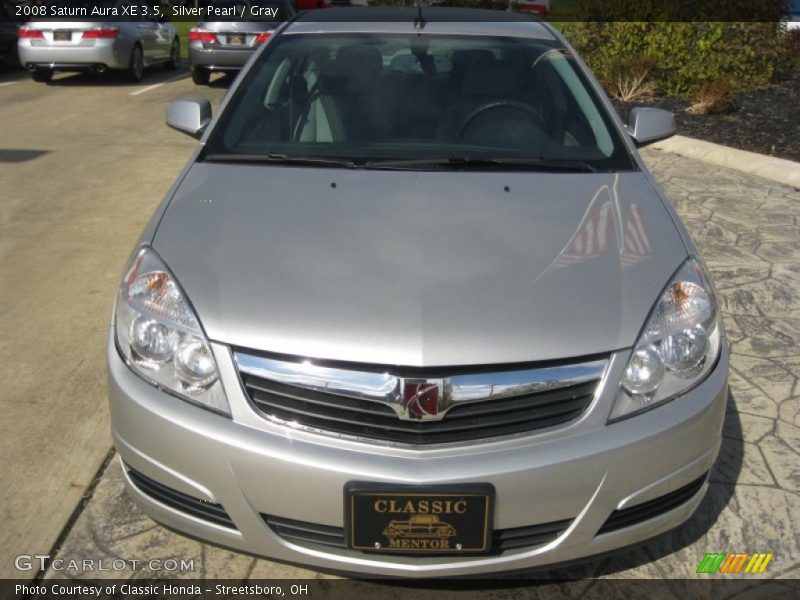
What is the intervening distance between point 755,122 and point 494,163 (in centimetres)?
721

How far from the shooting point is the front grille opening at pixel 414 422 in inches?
89.1

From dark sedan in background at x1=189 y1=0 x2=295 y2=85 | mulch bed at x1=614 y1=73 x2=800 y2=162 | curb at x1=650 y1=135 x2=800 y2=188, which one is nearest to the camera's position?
curb at x1=650 y1=135 x2=800 y2=188

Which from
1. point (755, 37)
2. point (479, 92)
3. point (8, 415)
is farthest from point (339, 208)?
point (755, 37)

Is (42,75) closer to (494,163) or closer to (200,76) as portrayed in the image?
(200,76)

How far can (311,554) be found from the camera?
2.32 m

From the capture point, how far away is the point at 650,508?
2.45 m

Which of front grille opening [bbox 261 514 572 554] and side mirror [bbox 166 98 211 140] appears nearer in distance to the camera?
front grille opening [bbox 261 514 572 554]

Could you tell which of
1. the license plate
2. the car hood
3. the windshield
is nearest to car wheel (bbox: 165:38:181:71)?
the windshield

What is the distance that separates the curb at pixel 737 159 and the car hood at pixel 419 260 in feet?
16.5

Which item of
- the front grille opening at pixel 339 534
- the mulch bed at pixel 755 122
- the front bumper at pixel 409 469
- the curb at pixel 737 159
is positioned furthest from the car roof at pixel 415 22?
the mulch bed at pixel 755 122

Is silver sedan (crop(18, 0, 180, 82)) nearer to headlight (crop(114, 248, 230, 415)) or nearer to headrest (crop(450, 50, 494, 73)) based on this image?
headrest (crop(450, 50, 494, 73))

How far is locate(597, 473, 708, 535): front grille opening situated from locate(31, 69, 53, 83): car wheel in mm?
13724

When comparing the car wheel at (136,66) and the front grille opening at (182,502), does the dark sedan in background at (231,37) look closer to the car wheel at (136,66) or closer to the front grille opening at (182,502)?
the car wheel at (136,66)

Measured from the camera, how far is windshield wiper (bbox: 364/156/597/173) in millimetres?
3260
